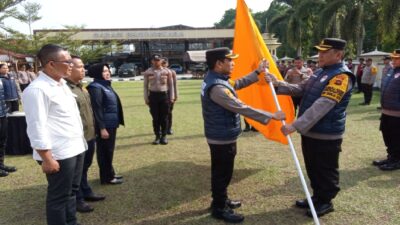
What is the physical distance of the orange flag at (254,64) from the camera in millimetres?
4914

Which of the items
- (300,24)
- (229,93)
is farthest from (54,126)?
(300,24)

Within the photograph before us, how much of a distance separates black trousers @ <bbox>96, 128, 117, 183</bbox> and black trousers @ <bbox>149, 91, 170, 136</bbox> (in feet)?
8.92

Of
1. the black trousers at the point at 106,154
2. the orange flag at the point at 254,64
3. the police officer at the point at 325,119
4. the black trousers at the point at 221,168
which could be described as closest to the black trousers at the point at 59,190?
the black trousers at the point at 221,168

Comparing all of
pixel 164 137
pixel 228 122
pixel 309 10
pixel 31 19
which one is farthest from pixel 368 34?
pixel 228 122

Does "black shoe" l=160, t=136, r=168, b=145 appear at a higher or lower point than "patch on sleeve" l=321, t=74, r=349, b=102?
lower

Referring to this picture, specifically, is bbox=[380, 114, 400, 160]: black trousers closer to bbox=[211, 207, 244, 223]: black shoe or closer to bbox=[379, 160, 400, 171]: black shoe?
bbox=[379, 160, 400, 171]: black shoe

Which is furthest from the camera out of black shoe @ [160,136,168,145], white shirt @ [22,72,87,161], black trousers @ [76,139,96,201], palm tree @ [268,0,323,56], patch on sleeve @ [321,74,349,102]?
palm tree @ [268,0,323,56]

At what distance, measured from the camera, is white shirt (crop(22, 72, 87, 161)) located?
2.81 m

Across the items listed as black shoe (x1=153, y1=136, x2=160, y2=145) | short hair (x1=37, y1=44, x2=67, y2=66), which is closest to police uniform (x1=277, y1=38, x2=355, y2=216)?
short hair (x1=37, y1=44, x2=67, y2=66)

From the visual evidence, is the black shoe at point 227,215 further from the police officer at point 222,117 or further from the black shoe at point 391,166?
the black shoe at point 391,166

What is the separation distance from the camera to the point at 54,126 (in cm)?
301

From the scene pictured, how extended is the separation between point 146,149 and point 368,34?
46221 mm

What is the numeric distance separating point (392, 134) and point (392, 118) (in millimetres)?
261

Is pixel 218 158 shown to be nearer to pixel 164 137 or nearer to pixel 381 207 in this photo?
pixel 381 207
